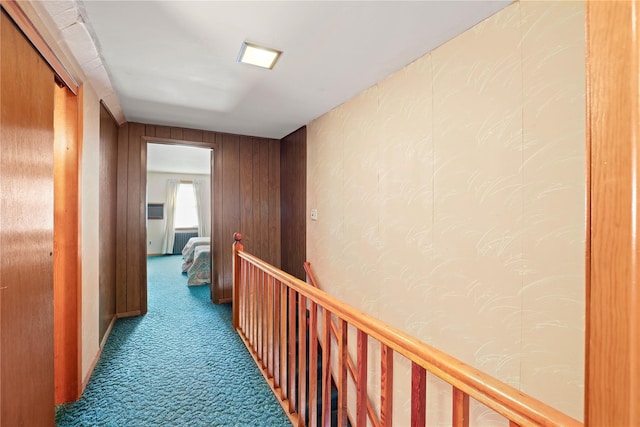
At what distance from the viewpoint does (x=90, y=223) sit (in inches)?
83.6

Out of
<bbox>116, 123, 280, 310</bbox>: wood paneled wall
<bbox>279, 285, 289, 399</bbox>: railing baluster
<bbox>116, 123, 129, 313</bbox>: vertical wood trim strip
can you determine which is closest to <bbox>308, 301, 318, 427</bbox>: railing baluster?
<bbox>279, 285, 289, 399</bbox>: railing baluster

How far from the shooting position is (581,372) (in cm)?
111

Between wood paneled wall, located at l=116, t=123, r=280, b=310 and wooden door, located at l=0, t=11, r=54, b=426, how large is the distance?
1993mm

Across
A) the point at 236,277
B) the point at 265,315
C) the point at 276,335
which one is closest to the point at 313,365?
the point at 276,335

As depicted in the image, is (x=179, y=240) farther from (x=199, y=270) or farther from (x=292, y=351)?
(x=292, y=351)

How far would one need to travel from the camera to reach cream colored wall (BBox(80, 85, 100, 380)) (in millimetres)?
1971

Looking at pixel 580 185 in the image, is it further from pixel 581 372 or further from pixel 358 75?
pixel 358 75

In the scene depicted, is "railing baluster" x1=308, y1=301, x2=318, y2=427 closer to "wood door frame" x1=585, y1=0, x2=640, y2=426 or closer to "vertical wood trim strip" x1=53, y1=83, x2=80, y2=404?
"wood door frame" x1=585, y1=0, x2=640, y2=426

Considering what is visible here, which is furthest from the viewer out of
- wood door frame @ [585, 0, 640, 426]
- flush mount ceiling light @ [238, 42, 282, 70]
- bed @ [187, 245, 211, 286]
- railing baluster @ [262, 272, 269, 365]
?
bed @ [187, 245, 211, 286]

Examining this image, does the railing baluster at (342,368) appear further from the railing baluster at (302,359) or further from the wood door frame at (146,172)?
the wood door frame at (146,172)

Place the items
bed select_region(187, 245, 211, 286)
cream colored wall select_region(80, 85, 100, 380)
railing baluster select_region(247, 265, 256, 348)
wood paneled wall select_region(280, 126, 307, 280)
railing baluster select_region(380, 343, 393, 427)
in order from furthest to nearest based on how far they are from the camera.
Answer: bed select_region(187, 245, 211, 286), wood paneled wall select_region(280, 126, 307, 280), railing baluster select_region(247, 265, 256, 348), cream colored wall select_region(80, 85, 100, 380), railing baluster select_region(380, 343, 393, 427)

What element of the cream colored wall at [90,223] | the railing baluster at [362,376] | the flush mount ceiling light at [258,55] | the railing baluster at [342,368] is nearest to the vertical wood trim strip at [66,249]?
the cream colored wall at [90,223]

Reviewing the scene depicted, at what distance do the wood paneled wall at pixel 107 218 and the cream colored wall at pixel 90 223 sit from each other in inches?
6.7

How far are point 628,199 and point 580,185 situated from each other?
0.92 m
